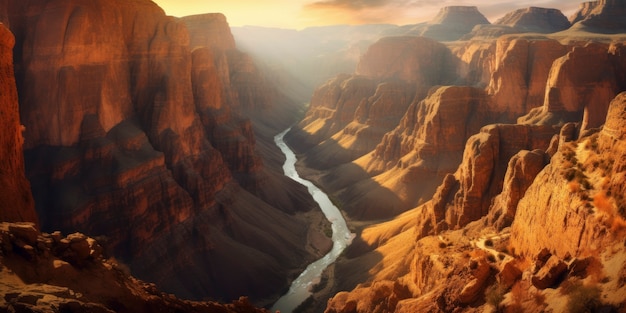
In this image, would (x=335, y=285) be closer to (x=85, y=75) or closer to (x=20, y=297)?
(x=85, y=75)

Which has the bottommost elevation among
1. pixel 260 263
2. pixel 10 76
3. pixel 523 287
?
pixel 260 263

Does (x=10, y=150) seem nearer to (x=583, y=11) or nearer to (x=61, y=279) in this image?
(x=61, y=279)

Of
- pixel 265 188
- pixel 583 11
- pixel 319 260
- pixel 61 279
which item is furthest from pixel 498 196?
pixel 583 11

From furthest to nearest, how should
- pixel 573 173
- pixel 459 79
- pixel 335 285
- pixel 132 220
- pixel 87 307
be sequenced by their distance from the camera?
pixel 459 79, pixel 335 285, pixel 132 220, pixel 573 173, pixel 87 307

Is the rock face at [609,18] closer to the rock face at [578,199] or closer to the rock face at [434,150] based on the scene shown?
the rock face at [434,150]

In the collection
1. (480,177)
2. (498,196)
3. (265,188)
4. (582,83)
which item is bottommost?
(265,188)

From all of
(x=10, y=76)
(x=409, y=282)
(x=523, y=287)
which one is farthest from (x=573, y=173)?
(x=10, y=76)

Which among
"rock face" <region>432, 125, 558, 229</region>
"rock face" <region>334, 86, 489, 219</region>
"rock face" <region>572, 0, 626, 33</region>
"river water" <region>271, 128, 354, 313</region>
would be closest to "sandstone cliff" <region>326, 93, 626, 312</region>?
"rock face" <region>432, 125, 558, 229</region>
